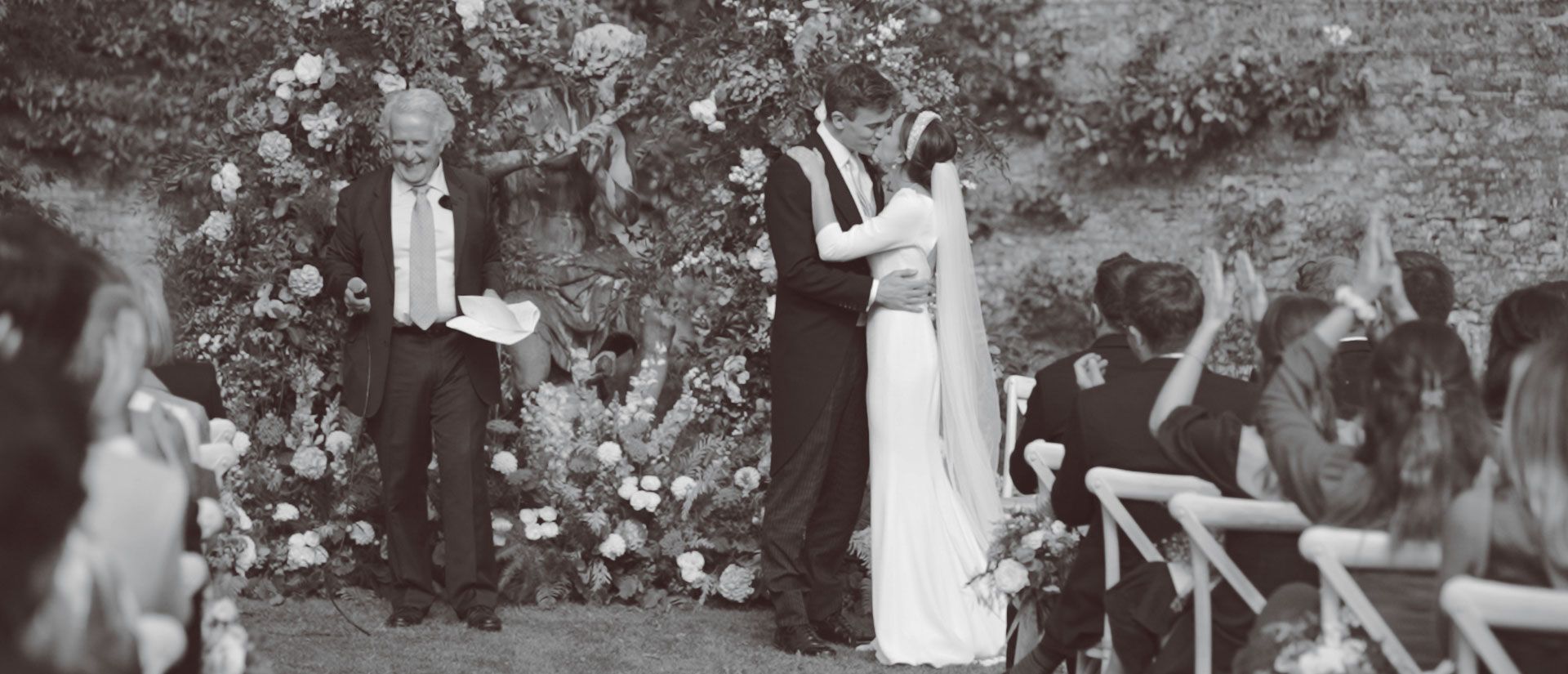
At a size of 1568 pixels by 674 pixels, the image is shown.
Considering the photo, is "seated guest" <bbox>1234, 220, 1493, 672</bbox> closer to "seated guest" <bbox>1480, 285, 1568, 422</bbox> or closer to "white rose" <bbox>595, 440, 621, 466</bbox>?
"seated guest" <bbox>1480, 285, 1568, 422</bbox>

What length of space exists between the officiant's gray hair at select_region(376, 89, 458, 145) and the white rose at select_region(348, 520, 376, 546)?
150 centimetres

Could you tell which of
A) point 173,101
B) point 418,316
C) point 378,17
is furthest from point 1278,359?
point 173,101

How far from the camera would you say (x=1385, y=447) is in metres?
3.18

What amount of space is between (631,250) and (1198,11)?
129 inches

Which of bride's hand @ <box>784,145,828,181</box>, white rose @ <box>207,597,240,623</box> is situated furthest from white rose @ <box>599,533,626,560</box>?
white rose @ <box>207,597,240,623</box>

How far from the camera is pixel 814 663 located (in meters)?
6.00

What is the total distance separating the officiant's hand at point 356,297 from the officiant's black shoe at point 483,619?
111 cm

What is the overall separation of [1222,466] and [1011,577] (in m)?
1.29

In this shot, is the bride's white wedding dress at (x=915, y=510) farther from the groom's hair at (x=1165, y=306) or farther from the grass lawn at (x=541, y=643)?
the groom's hair at (x=1165, y=306)

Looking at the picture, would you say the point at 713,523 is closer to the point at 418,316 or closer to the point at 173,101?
the point at 418,316

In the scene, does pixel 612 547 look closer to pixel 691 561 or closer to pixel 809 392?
pixel 691 561

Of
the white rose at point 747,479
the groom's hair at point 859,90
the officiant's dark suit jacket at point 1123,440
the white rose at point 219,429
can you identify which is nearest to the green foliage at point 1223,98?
the white rose at point 747,479

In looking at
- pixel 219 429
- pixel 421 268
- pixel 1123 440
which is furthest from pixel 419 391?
pixel 1123 440

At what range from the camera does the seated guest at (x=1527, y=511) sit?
2766 millimetres
